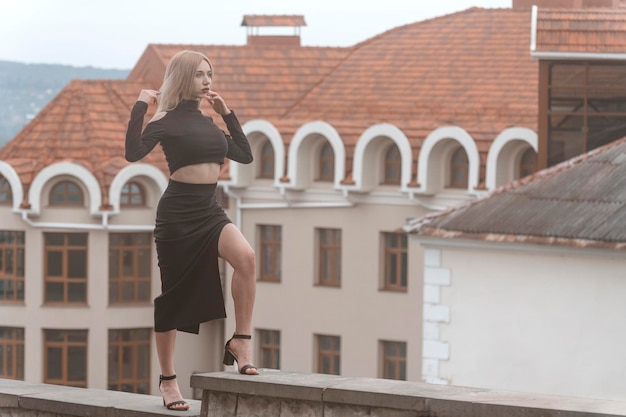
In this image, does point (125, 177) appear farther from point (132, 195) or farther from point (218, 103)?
point (218, 103)

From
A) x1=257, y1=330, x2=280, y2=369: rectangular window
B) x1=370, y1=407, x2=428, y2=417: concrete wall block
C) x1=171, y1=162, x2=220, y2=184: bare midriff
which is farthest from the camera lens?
x1=257, y1=330, x2=280, y2=369: rectangular window

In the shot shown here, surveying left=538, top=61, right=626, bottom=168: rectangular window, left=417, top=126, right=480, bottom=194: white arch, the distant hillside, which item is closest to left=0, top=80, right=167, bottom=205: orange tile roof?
left=417, top=126, right=480, bottom=194: white arch

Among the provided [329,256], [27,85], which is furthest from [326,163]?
[27,85]

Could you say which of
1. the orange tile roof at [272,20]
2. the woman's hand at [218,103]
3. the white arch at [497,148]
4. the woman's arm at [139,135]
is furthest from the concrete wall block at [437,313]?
the orange tile roof at [272,20]

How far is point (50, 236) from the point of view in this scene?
5888 centimetres

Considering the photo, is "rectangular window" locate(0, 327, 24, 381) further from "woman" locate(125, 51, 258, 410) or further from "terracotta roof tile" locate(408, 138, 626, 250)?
"woman" locate(125, 51, 258, 410)

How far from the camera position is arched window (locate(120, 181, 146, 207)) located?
59.1 metres

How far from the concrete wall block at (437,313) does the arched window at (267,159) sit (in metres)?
27.1

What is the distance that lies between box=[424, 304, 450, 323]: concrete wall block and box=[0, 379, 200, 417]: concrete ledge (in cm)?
1647

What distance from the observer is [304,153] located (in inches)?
2288

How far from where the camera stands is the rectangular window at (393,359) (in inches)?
2175

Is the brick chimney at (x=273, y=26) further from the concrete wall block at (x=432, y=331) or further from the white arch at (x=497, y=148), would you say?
the concrete wall block at (x=432, y=331)

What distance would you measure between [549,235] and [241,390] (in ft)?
56.5

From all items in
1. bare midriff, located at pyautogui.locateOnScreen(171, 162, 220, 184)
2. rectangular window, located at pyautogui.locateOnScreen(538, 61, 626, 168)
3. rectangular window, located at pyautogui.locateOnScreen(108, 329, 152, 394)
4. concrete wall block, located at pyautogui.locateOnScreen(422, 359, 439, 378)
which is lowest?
rectangular window, located at pyautogui.locateOnScreen(108, 329, 152, 394)
